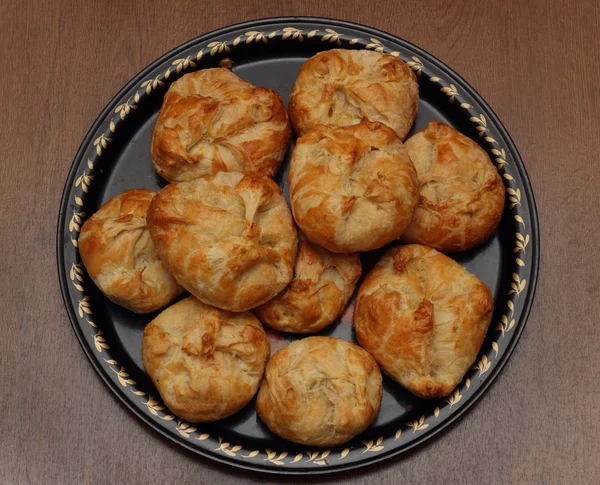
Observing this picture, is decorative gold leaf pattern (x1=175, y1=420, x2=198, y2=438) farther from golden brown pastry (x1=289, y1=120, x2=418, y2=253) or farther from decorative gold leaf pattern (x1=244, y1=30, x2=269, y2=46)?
decorative gold leaf pattern (x1=244, y1=30, x2=269, y2=46)

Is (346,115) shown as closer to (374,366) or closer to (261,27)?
(261,27)

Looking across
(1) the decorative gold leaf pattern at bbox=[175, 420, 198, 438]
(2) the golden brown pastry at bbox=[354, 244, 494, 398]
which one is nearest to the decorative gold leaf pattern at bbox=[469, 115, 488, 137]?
(2) the golden brown pastry at bbox=[354, 244, 494, 398]

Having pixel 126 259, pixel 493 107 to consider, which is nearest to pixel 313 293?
pixel 126 259

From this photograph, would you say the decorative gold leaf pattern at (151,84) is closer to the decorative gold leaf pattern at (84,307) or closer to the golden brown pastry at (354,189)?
the golden brown pastry at (354,189)

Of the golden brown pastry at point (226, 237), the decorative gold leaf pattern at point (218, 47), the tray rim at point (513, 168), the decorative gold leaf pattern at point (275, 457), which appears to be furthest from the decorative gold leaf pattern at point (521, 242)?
the decorative gold leaf pattern at point (218, 47)

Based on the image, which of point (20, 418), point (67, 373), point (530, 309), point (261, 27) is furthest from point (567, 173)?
point (20, 418)

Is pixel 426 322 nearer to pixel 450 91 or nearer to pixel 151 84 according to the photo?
pixel 450 91
